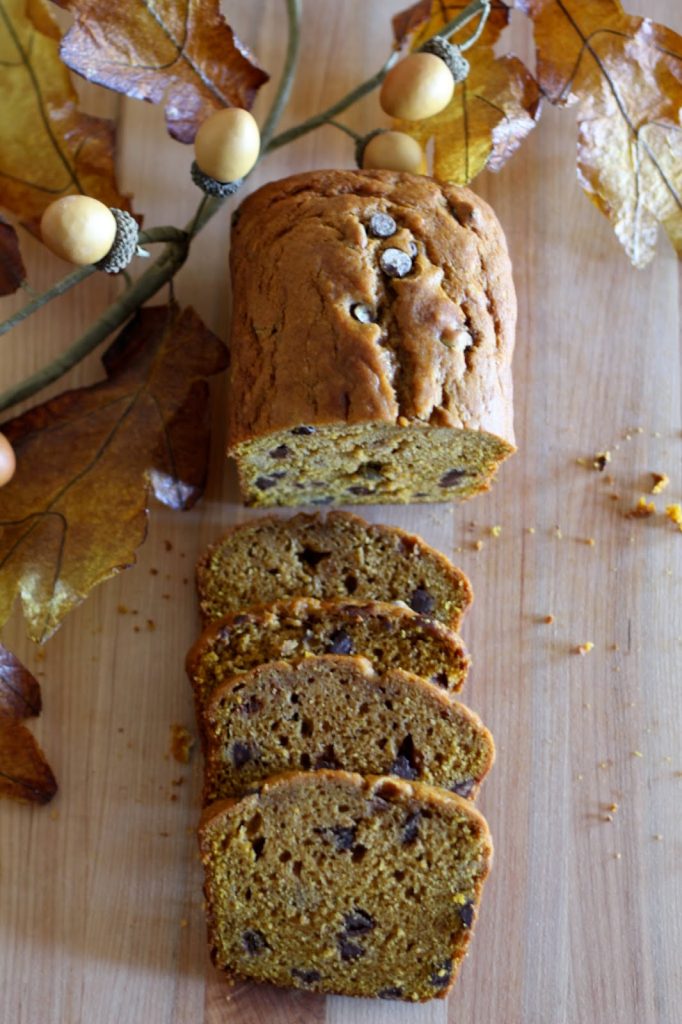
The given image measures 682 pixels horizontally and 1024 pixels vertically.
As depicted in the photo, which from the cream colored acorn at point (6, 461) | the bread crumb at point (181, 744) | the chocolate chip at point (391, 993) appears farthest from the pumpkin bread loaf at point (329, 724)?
the cream colored acorn at point (6, 461)

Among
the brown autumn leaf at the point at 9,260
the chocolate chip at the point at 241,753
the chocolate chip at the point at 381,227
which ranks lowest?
the chocolate chip at the point at 241,753

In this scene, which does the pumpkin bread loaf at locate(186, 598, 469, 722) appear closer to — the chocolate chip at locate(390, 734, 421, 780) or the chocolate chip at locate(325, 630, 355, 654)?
the chocolate chip at locate(325, 630, 355, 654)

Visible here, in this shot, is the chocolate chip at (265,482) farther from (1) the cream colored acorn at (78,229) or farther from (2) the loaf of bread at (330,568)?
(1) the cream colored acorn at (78,229)

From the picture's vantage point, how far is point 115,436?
8.71 ft

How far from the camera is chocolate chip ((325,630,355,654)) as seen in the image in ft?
8.16

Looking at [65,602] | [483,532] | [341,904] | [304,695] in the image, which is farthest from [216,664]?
[483,532]

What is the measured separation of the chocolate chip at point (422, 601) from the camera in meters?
2.64

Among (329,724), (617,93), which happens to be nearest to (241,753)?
(329,724)

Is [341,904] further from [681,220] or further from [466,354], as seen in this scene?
[681,220]

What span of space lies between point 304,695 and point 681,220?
1.49 meters

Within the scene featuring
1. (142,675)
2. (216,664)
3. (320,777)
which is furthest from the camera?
(142,675)

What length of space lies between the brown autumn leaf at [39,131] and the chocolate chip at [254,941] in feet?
5.69

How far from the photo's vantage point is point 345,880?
242 centimetres

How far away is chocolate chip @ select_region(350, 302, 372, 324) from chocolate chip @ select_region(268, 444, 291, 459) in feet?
1.11
